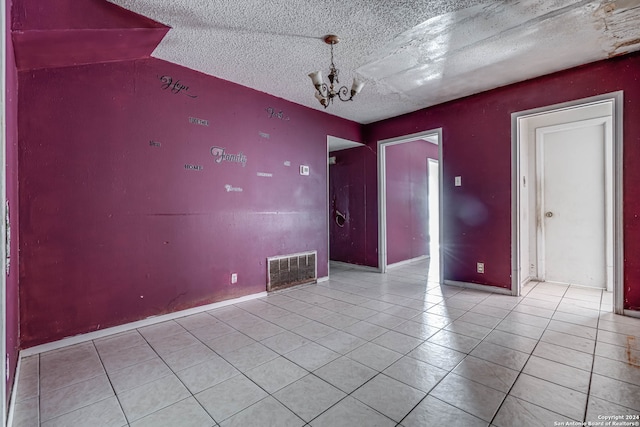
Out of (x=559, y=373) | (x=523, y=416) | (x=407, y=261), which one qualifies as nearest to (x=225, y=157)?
(x=523, y=416)

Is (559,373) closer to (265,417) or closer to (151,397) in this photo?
(265,417)

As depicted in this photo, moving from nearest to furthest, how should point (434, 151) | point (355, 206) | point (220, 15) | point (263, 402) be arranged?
1. point (263, 402)
2. point (220, 15)
3. point (355, 206)
4. point (434, 151)

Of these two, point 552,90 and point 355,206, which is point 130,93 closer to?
point 355,206

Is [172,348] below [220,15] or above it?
below

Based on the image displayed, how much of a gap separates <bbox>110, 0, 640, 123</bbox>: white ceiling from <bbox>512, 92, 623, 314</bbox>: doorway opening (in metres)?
0.81

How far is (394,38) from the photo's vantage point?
104 inches

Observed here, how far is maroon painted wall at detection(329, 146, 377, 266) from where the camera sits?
5355 millimetres

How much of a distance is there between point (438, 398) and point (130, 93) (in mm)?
3463

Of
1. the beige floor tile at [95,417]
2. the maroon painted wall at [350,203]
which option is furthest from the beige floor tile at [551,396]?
the maroon painted wall at [350,203]

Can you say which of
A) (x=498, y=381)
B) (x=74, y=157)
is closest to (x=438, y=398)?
(x=498, y=381)

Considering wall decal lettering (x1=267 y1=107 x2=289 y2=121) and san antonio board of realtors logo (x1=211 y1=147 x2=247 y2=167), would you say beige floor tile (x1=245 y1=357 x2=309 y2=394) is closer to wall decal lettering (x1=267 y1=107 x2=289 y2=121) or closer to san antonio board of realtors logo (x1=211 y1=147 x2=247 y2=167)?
san antonio board of realtors logo (x1=211 y1=147 x2=247 y2=167)

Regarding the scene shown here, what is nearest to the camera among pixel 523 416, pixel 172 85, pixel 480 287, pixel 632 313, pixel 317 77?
pixel 523 416

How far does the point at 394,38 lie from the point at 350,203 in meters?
3.27

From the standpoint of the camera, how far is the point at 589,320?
9.26 ft
